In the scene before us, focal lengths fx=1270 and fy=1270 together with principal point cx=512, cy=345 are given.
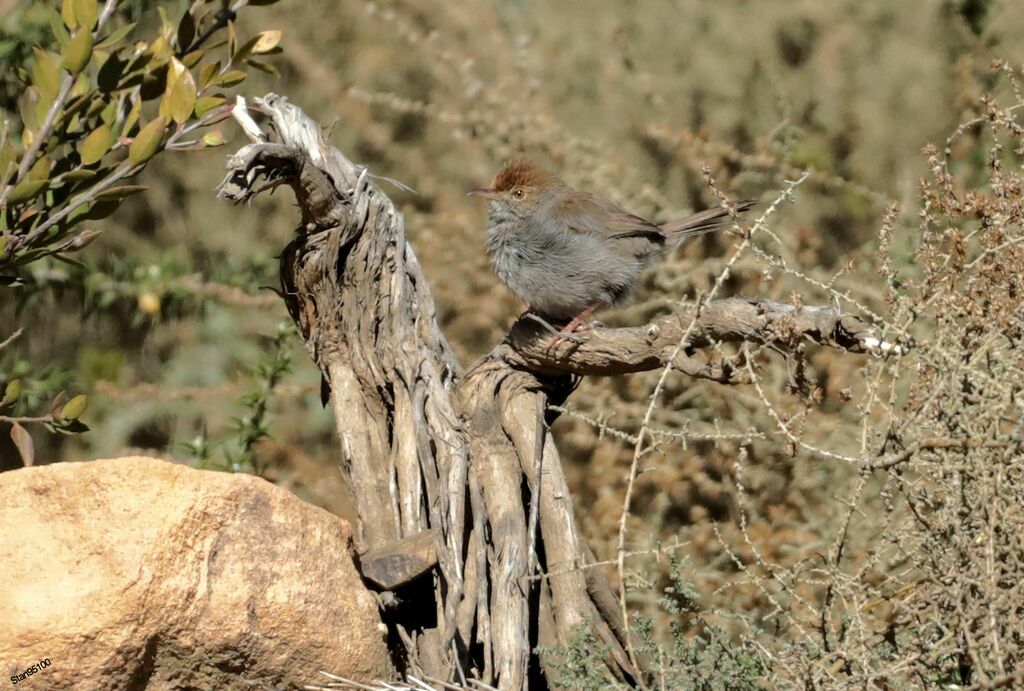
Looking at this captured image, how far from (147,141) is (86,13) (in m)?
0.33

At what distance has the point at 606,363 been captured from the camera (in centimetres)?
380

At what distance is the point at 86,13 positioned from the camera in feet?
10.1

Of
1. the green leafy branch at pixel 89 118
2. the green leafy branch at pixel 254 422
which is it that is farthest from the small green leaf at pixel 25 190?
the green leafy branch at pixel 254 422

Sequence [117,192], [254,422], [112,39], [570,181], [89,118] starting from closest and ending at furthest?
1. [117,192]
2. [112,39]
3. [89,118]
4. [254,422]
5. [570,181]

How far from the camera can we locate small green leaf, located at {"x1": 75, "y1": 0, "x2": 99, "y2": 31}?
3.08 meters

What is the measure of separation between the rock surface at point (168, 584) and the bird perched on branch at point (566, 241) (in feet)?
4.58

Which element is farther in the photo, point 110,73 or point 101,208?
point 101,208

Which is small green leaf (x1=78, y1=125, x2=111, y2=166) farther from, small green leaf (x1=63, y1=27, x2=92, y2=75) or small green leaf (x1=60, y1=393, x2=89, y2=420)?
small green leaf (x1=60, y1=393, x2=89, y2=420)

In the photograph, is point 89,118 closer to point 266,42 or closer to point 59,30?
point 59,30

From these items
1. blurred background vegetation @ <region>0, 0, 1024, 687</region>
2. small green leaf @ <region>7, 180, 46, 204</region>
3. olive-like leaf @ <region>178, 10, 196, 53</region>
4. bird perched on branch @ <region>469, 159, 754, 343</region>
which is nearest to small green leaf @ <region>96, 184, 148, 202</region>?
small green leaf @ <region>7, 180, 46, 204</region>

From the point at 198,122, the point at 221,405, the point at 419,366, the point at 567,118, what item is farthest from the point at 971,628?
the point at 567,118

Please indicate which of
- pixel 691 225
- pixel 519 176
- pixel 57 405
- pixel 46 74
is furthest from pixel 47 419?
pixel 691 225

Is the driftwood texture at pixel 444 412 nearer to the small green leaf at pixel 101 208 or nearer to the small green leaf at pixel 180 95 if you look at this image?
the small green leaf at pixel 180 95

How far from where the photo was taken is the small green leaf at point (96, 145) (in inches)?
127
